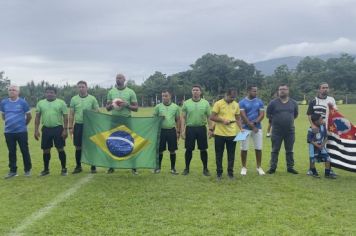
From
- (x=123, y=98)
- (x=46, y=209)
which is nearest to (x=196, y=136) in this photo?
(x=123, y=98)

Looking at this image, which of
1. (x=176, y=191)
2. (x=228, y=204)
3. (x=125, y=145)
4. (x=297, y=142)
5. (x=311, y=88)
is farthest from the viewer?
(x=311, y=88)

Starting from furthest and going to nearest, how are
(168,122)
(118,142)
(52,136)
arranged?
1. (168,122)
2. (52,136)
3. (118,142)

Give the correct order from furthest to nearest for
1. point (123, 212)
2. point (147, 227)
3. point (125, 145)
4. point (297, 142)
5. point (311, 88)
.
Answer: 1. point (311, 88)
2. point (297, 142)
3. point (125, 145)
4. point (123, 212)
5. point (147, 227)

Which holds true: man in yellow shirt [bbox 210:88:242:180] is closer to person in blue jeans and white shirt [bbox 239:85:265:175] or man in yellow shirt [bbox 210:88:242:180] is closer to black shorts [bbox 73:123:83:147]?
person in blue jeans and white shirt [bbox 239:85:265:175]

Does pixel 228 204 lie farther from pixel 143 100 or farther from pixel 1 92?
pixel 1 92

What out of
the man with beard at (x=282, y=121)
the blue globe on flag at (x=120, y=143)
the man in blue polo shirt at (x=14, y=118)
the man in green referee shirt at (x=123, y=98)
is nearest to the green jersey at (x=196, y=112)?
the man in green referee shirt at (x=123, y=98)

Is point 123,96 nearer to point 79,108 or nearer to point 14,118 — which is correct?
point 79,108

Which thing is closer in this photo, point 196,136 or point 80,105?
point 196,136

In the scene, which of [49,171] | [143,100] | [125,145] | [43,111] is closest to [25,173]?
[49,171]

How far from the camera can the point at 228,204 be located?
23.6ft

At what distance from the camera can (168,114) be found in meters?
9.96

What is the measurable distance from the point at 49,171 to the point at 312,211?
251 inches

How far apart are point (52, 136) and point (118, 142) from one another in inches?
57.6

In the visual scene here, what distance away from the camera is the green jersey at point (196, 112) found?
32.0 feet
